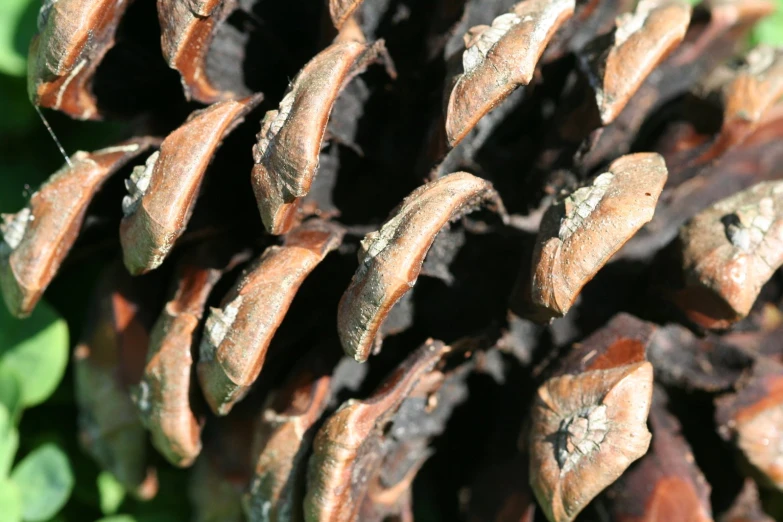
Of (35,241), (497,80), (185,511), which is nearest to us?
(497,80)

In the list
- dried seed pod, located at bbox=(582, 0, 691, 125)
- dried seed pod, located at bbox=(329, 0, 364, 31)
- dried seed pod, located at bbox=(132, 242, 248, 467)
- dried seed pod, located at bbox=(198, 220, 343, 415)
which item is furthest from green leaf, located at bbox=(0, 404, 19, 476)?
dried seed pod, located at bbox=(582, 0, 691, 125)

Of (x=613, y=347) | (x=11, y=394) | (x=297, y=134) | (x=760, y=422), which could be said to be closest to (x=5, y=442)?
(x=11, y=394)

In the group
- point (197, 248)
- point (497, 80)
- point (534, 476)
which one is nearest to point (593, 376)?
point (534, 476)

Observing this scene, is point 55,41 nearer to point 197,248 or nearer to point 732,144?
point 197,248

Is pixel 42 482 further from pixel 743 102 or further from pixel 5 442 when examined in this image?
pixel 743 102

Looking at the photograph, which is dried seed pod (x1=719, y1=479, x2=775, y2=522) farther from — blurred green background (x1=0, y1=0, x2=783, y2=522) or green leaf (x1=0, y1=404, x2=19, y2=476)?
green leaf (x1=0, y1=404, x2=19, y2=476)

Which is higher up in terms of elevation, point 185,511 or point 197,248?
point 197,248
